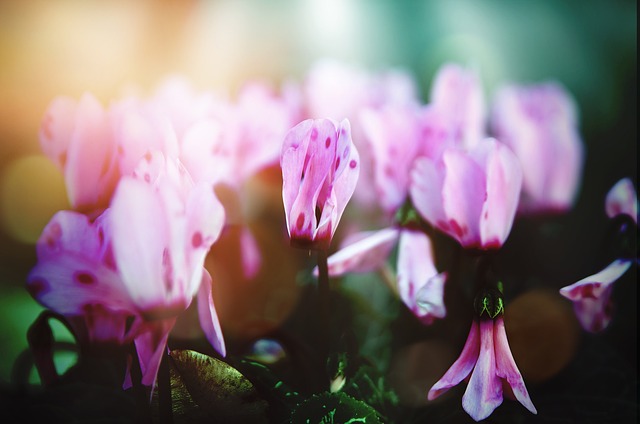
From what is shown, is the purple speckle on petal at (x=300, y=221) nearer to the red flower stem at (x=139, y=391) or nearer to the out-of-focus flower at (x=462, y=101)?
the red flower stem at (x=139, y=391)

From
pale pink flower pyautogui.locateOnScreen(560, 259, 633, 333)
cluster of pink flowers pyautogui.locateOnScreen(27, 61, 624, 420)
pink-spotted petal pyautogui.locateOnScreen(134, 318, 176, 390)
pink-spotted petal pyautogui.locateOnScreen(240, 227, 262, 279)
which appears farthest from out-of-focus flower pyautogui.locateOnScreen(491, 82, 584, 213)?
pink-spotted petal pyautogui.locateOnScreen(134, 318, 176, 390)

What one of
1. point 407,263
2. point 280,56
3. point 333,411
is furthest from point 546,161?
point 280,56

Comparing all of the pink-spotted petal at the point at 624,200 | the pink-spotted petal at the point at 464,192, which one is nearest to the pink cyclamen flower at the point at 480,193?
the pink-spotted petal at the point at 464,192

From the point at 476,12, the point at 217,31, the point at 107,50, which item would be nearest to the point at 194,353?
the point at 107,50

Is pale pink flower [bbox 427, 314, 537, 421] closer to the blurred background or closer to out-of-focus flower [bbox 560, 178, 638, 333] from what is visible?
out-of-focus flower [bbox 560, 178, 638, 333]

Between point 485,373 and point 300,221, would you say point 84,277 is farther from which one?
point 485,373

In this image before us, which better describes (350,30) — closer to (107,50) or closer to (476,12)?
(476,12)
